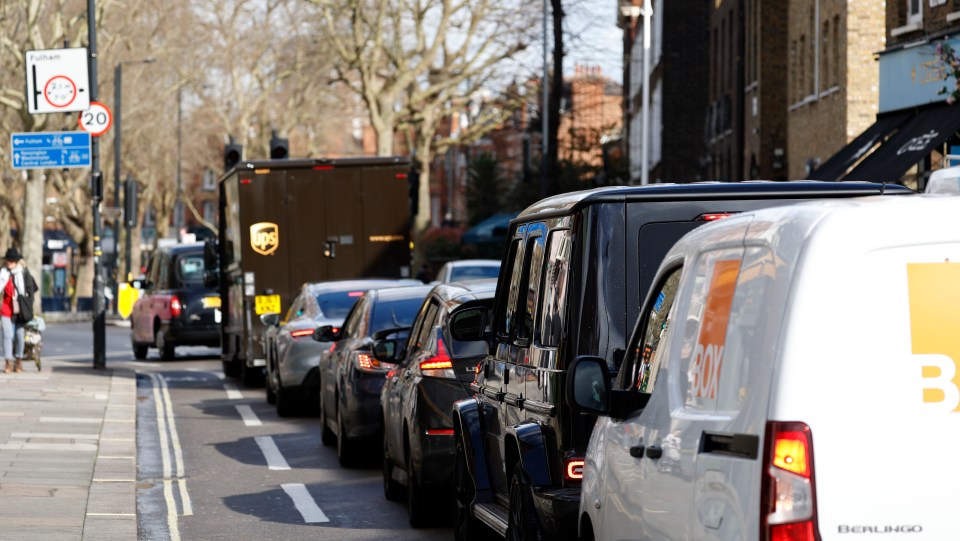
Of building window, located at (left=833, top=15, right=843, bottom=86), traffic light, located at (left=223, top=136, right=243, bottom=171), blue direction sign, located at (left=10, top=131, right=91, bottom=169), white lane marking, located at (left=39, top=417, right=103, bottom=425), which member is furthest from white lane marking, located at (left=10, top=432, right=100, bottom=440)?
building window, located at (left=833, top=15, right=843, bottom=86)

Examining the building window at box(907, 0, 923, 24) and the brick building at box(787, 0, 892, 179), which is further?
the brick building at box(787, 0, 892, 179)

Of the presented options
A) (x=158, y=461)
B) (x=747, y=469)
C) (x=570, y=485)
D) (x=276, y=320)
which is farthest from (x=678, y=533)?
(x=276, y=320)

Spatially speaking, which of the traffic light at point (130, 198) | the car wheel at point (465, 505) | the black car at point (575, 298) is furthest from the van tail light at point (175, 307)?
the black car at point (575, 298)

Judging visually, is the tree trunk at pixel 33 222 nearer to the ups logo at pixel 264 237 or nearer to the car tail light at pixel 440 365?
the ups logo at pixel 264 237

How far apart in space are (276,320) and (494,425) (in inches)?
527

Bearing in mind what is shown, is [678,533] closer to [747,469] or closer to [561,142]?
[747,469]

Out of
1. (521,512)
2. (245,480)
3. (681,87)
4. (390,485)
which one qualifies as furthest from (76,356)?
(681,87)

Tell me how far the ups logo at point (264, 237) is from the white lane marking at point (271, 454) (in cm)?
660

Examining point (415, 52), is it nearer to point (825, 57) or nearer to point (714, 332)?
point (825, 57)

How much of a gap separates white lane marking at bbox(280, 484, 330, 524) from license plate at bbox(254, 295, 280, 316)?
10590 mm

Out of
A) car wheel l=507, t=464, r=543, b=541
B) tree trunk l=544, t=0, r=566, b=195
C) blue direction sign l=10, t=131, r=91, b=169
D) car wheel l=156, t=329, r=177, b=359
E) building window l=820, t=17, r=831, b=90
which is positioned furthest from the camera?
tree trunk l=544, t=0, r=566, b=195

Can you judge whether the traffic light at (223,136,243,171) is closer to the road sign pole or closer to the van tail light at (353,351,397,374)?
the road sign pole

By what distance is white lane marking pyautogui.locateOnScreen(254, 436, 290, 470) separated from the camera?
1544cm

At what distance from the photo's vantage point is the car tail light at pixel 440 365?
11531 mm
